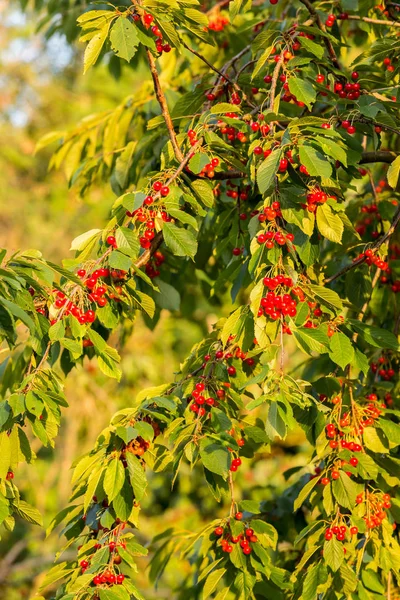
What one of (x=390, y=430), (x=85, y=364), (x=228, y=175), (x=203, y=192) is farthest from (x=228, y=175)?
(x=85, y=364)

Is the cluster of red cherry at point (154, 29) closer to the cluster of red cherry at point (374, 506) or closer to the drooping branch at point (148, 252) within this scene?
the drooping branch at point (148, 252)

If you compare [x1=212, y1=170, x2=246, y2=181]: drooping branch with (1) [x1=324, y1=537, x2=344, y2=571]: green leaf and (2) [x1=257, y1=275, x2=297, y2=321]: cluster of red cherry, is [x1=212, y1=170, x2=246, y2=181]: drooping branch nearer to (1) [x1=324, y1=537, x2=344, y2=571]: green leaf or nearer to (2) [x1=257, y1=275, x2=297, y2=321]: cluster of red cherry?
(2) [x1=257, y1=275, x2=297, y2=321]: cluster of red cherry

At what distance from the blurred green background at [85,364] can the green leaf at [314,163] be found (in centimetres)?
330

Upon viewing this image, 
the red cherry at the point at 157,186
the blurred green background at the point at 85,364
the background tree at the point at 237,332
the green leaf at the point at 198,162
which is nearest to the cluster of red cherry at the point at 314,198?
the background tree at the point at 237,332

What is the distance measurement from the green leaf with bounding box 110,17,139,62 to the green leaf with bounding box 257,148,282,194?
39 cm

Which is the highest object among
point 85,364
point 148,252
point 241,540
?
point 148,252

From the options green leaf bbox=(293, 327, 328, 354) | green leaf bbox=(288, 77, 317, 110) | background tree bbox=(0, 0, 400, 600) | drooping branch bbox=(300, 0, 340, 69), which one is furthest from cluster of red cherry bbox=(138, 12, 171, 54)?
green leaf bbox=(293, 327, 328, 354)

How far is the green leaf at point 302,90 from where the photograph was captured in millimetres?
1725

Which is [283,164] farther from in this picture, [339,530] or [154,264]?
[339,530]

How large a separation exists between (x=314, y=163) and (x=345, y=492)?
0.74m

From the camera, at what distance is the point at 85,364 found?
6766 millimetres

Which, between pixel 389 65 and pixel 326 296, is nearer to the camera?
pixel 326 296

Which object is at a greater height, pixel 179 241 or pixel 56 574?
pixel 179 241

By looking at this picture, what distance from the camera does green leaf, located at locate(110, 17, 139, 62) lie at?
1652 millimetres
